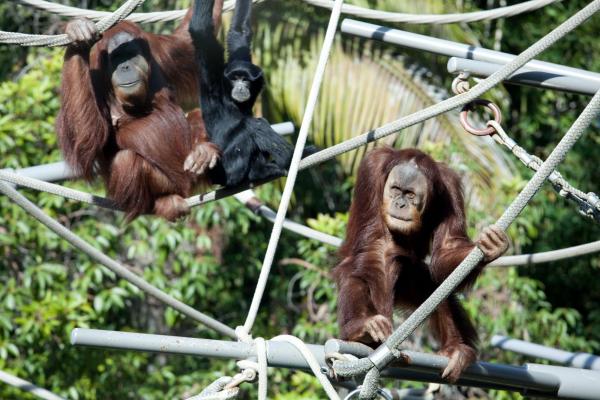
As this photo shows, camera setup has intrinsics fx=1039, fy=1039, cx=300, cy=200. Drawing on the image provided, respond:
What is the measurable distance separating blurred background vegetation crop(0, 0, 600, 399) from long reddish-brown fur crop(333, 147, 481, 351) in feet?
7.90

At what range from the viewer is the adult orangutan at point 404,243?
413 centimetres

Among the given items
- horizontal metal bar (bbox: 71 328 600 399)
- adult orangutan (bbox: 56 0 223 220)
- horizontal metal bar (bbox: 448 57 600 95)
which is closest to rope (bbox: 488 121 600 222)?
horizontal metal bar (bbox: 448 57 600 95)

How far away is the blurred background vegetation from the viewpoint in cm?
694

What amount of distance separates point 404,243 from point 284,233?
15.3 feet

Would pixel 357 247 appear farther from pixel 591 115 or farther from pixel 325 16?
pixel 325 16

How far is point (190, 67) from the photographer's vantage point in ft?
18.1

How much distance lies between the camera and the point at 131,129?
5051 millimetres

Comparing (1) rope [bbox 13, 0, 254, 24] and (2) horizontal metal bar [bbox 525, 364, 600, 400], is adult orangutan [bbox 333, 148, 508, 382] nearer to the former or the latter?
(2) horizontal metal bar [bbox 525, 364, 600, 400]

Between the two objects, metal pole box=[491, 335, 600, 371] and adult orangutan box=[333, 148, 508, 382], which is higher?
adult orangutan box=[333, 148, 508, 382]

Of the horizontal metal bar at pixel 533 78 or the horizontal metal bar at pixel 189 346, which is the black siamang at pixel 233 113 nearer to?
the horizontal metal bar at pixel 533 78

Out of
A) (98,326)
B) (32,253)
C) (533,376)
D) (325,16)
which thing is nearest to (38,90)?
(32,253)

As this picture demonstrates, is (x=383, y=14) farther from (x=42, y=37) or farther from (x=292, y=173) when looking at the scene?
(x=42, y=37)

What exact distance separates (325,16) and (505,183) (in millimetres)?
2127

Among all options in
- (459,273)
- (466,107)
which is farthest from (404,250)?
(459,273)
